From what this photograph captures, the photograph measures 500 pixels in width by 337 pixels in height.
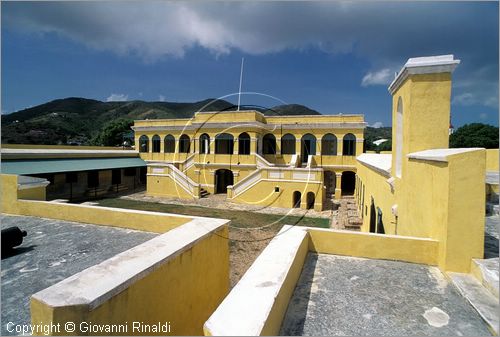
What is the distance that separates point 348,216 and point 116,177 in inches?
948

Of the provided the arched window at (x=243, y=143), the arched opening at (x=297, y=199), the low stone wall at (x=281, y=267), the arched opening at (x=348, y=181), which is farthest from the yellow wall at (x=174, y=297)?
the arched opening at (x=348, y=181)

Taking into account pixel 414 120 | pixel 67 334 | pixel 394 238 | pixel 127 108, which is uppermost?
pixel 127 108

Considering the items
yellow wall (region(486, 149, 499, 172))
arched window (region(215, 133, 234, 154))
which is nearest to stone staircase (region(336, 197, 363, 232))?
yellow wall (region(486, 149, 499, 172))

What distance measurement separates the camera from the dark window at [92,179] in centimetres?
2686

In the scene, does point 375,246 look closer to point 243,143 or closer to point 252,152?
point 252,152

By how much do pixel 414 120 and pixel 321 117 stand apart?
847 inches

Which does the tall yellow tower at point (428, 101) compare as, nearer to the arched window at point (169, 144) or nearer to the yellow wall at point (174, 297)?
the yellow wall at point (174, 297)

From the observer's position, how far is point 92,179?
2720cm

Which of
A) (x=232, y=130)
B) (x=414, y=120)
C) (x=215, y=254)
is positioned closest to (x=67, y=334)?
(x=215, y=254)

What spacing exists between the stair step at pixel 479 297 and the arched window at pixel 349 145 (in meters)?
23.3

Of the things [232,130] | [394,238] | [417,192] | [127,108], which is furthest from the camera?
[127,108]

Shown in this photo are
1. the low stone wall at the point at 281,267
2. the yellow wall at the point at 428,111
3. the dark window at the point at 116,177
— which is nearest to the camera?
the low stone wall at the point at 281,267

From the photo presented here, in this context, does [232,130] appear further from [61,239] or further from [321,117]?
[61,239]

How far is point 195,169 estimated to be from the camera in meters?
27.8
